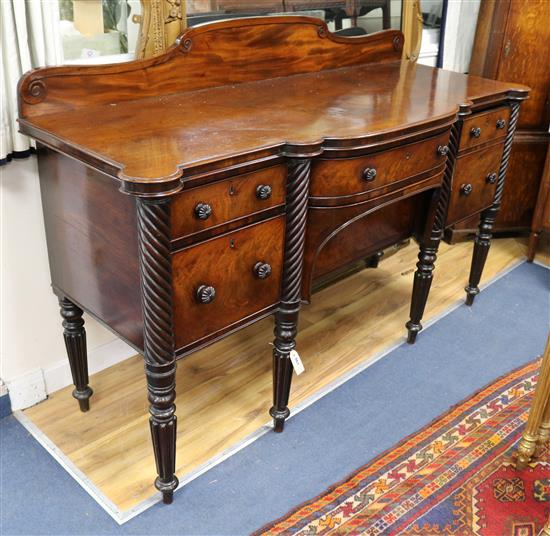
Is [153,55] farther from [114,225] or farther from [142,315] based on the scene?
[142,315]

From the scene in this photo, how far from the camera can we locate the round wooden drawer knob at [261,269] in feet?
5.95

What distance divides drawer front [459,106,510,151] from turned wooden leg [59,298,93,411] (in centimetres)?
149

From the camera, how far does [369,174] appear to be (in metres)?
1.97

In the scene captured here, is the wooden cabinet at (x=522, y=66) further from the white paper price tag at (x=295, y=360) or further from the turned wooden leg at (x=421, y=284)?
the white paper price tag at (x=295, y=360)

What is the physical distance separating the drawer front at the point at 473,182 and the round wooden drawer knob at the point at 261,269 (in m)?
1.02

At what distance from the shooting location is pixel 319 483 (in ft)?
6.72

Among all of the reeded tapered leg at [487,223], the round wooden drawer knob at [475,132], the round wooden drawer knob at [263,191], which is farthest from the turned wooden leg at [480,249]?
the round wooden drawer knob at [263,191]

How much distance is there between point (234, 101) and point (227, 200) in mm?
553

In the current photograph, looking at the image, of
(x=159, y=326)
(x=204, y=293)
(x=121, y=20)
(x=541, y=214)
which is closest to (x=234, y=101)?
(x=121, y=20)

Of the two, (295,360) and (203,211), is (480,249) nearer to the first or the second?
(295,360)

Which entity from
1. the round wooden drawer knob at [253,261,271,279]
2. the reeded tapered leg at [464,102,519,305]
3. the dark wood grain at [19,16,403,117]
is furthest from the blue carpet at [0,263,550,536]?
the dark wood grain at [19,16,403,117]

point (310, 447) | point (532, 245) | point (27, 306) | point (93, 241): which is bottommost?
point (310, 447)

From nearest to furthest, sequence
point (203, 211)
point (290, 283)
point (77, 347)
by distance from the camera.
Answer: point (203, 211)
point (290, 283)
point (77, 347)

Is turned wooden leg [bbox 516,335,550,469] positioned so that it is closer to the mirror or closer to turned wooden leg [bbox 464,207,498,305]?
turned wooden leg [bbox 464,207,498,305]
